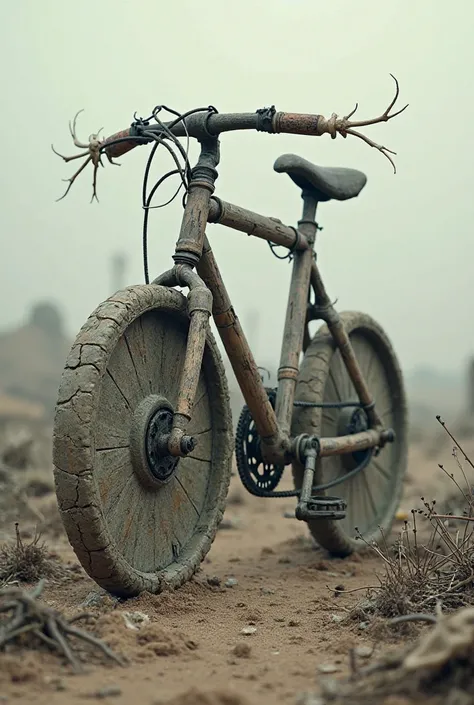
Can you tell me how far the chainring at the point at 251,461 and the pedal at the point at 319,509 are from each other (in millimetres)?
324

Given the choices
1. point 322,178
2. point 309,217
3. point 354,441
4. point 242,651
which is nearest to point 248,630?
point 242,651

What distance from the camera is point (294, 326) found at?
14.8 feet

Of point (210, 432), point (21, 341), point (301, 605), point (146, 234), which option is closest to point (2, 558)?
point (210, 432)

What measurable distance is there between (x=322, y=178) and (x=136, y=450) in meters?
2.22

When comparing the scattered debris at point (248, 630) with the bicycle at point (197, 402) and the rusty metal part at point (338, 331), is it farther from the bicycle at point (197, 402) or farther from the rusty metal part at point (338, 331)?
the rusty metal part at point (338, 331)

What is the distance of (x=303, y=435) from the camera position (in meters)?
4.22

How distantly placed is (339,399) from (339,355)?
11.1 inches

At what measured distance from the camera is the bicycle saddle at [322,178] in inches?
181

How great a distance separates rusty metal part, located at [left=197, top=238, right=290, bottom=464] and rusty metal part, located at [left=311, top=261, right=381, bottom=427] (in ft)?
2.75

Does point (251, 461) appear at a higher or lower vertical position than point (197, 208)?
lower

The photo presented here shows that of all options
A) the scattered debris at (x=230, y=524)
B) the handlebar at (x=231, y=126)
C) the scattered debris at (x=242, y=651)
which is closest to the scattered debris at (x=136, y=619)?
the scattered debris at (x=242, y=651)

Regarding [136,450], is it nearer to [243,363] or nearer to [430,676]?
[243,363]

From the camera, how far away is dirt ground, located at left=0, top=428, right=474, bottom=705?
2.21 m

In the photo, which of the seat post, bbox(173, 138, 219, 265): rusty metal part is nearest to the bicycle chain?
bbox(173, 138, 219, 265): rusty metal part
